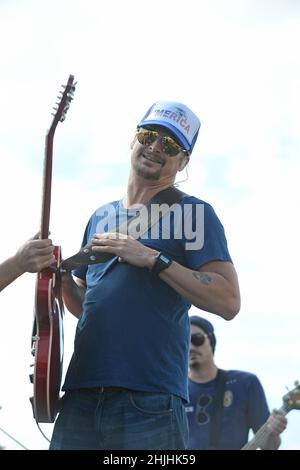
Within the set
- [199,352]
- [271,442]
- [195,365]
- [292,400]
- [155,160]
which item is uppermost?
[155,160]

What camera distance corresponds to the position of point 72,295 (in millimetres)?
4840

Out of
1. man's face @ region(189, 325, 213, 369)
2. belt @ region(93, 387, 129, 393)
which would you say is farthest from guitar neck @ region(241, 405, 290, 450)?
belt @ region(93, 387, 129, 393)

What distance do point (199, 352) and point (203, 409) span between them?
0.49 m

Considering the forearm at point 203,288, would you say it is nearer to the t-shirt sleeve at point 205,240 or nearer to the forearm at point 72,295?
the t-shirt sleeve at point 205,240

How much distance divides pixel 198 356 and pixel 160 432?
399 cm

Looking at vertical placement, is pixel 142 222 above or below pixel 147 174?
below

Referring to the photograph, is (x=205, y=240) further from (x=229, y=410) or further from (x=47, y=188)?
(x=229, y=410)

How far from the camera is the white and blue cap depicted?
190 inches

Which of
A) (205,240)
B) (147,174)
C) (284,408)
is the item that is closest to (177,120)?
(147,174)

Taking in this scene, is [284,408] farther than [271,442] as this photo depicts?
Yes

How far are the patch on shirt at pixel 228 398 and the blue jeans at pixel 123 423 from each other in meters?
3.63

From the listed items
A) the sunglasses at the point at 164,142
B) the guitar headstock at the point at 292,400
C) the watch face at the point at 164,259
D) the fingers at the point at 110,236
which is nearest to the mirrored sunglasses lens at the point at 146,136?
the sunglasses at the point at 164,142

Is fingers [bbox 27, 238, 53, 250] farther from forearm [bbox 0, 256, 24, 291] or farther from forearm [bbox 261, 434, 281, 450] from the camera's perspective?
forearm [bbox 261, 434, 281, 450]
